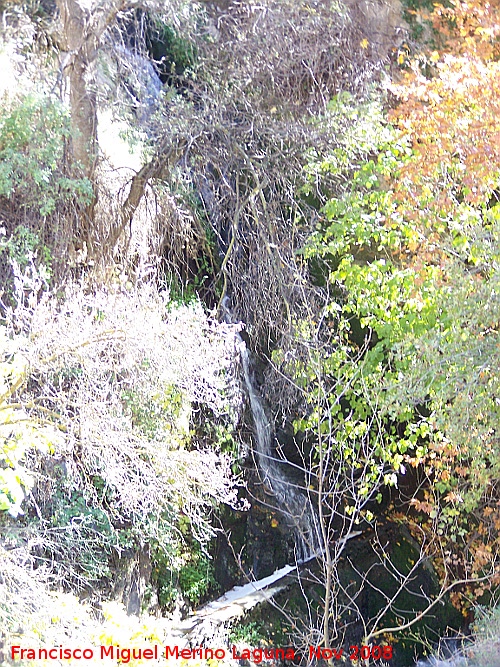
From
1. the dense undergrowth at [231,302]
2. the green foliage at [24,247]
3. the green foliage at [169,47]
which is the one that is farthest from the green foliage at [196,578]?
the green foliage at [169,47]

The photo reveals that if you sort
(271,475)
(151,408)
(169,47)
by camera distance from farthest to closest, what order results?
(169,47)
(271,475)
(151,408)

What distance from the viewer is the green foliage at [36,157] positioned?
22.3ft

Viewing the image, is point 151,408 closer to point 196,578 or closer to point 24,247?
point 24,247

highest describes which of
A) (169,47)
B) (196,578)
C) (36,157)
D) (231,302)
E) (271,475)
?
(169,47)

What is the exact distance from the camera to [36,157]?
6.92 metres

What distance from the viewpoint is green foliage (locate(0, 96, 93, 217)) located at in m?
6.80

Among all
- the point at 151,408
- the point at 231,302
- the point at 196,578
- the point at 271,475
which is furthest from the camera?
the point at 271,475

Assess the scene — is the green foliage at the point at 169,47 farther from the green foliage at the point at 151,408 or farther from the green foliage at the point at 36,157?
the green foliage at the point at 151,408

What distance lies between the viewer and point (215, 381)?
264 inches

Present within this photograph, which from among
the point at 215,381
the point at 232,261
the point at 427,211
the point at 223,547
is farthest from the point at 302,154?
the point at 223,547

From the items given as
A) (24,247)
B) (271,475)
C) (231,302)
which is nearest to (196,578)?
(271,475)

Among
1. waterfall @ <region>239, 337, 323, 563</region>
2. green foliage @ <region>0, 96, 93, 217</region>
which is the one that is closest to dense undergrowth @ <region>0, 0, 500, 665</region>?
green foliage @ <region>0, 96, 93, 217</region>

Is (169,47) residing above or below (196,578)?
above

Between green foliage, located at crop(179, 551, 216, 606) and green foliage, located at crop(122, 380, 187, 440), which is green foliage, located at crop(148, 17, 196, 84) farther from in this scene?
green foliage, located at crop(179, 551, 216, 606)
